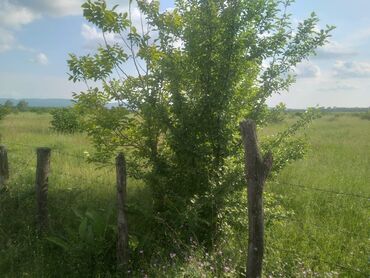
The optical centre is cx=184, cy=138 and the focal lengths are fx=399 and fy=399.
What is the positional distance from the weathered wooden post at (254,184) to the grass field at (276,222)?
740mm

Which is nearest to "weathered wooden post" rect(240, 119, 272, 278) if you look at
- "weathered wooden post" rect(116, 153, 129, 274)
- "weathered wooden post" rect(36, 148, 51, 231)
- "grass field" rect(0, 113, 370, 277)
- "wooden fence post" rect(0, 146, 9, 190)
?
"grass field" rect(0, 113, 370, 277)

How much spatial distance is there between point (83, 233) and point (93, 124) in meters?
1.53

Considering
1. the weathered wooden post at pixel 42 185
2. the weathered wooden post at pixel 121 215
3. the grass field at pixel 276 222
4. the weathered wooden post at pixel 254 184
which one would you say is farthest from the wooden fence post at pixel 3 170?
the weathered wooden post at pixel 254 184

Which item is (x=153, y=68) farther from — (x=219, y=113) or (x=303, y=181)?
(x=303, y=181)

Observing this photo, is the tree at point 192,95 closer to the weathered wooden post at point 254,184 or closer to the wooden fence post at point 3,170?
the weathered wooden post at point 254,184

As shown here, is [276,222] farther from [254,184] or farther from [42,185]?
[42,185]

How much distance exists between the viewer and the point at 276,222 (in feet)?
18.7

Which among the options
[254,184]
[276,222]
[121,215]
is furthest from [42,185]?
[254,184]

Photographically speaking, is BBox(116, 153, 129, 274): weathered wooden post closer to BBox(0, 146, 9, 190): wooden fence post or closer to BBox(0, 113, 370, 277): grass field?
BBox(0, 113, 370, 277): grass field

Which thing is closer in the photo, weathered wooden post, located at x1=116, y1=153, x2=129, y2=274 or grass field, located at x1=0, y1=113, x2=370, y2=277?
weathered wooden post, located at x1=116, y1=153, x2=129, y2=274

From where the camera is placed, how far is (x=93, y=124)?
Result: 18.9ft

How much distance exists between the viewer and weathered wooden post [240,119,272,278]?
155 inches

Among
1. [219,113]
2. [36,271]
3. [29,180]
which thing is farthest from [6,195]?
[219,113]

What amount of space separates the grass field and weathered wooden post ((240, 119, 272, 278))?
74 cm
